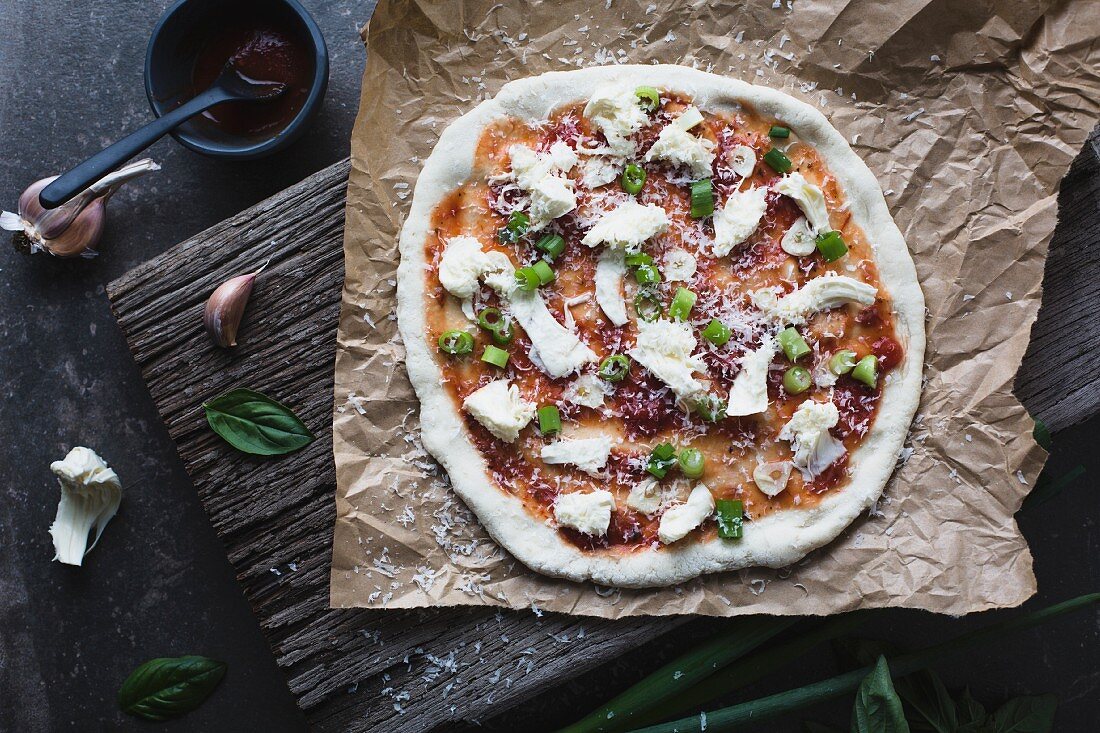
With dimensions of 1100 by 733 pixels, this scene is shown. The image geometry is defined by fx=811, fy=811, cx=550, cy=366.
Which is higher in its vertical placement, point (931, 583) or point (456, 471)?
point (456, 471)

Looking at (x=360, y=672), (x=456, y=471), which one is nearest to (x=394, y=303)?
(x=456, y=471)

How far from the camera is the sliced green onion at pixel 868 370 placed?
10.9 feet

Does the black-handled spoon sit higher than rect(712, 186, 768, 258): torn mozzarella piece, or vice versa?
the black-handled spoon

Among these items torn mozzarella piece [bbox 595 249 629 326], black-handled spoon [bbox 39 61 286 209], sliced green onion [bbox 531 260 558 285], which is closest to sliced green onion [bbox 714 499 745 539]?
torn mozzarella piece [bbox 595 249 629 326]

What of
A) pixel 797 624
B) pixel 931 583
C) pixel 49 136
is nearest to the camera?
pixel 931 583

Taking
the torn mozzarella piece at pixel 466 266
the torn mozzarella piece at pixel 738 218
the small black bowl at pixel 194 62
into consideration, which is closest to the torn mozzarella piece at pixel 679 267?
the torn mozzarella piece at pixel 738 218

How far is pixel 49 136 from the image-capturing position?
3986 mm

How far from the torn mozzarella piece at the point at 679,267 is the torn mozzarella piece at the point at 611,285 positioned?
19cm

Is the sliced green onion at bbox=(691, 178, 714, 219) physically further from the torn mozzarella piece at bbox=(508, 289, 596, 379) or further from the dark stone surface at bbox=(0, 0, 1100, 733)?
the dark stone surface at bbox=(0, 0, 1100, 733)

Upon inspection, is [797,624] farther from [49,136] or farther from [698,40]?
[49,136]

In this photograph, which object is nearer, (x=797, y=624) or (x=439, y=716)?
(x=439, y=716)

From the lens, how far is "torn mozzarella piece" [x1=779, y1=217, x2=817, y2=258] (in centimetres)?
341

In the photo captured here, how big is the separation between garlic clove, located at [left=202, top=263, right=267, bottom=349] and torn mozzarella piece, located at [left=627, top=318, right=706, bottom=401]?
171 cm

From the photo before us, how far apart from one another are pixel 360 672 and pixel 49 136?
9.81 ft
